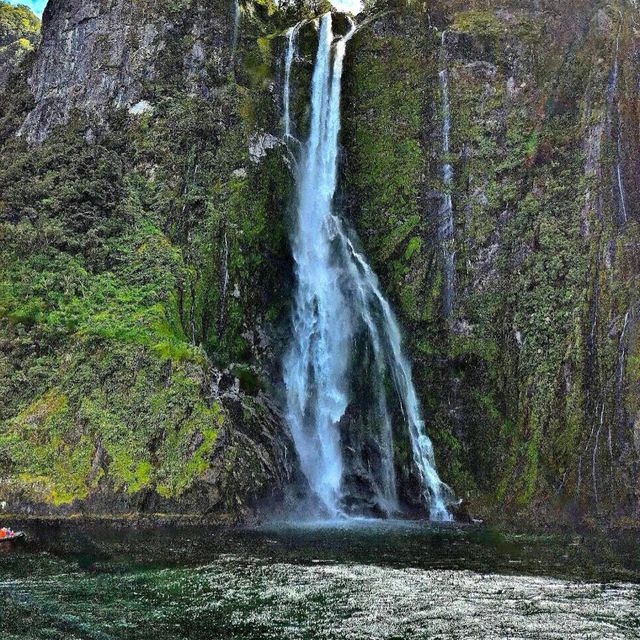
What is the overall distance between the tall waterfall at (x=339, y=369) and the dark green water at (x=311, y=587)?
7378 mm

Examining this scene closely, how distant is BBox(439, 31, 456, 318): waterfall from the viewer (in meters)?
32.5

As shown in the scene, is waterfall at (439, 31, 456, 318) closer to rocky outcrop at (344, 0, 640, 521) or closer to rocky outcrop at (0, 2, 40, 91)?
rocky outcrop at (344, 0, 640, 521)

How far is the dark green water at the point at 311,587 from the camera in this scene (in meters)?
12.7

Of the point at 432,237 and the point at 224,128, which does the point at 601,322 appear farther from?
the point at 224,128

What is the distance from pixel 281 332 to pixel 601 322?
13.0 meters

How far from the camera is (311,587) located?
15.4 meters

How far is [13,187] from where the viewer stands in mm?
36438

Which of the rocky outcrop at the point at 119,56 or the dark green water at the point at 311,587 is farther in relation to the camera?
the rocky outcrop at the point at 119,56

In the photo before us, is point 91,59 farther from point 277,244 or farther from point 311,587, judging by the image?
point 311,587

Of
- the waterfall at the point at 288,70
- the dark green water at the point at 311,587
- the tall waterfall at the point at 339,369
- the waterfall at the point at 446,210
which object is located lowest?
the dark green water at the point at 311,587

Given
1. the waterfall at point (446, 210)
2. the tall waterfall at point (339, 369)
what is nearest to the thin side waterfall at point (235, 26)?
the tall waterfall at point (339, 369)

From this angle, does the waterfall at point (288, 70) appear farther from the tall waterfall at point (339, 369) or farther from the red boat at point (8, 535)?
the red boat at point (8, 535)

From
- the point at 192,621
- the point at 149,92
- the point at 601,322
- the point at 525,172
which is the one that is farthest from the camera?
the point at 149,92

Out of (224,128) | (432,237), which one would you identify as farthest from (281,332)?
(224,128)
